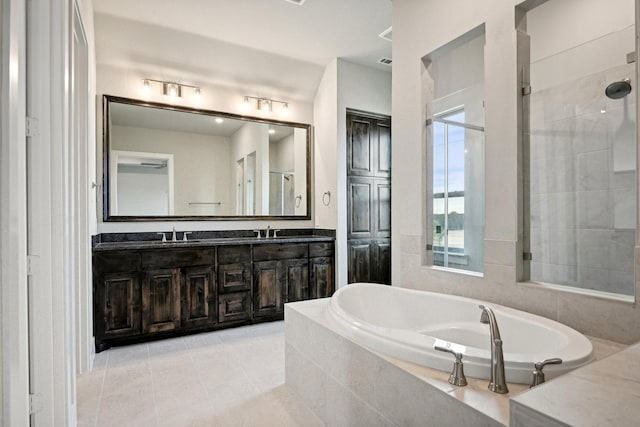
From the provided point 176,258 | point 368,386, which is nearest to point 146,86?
point 176,258

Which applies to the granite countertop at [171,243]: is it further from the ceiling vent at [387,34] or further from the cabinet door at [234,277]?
the ceiling vent at [387,34]

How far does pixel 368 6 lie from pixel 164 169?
2.39 m

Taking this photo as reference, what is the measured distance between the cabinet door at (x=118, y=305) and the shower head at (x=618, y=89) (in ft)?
11.0

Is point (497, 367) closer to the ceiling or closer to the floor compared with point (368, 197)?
closer to the floor

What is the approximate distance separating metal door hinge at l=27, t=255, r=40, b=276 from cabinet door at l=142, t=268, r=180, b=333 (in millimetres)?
1509

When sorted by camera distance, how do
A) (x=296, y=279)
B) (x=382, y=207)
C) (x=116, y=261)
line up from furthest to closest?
(x=382, y=207), (x=296, y=279), (x=116, y=261)

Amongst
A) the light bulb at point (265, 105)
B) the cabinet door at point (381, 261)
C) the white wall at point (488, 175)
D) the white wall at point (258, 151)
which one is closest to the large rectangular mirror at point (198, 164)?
the white wall at point (258, 151)

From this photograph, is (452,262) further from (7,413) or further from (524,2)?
(7,413)

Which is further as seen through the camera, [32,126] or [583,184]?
[583,184]

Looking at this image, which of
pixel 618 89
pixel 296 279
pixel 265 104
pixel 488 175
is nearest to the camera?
pixel 618 89

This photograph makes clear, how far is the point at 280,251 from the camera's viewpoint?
3.56m

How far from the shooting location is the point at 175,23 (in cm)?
321

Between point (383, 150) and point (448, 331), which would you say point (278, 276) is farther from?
point (383, 150)

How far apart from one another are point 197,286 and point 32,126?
1.95 meters
